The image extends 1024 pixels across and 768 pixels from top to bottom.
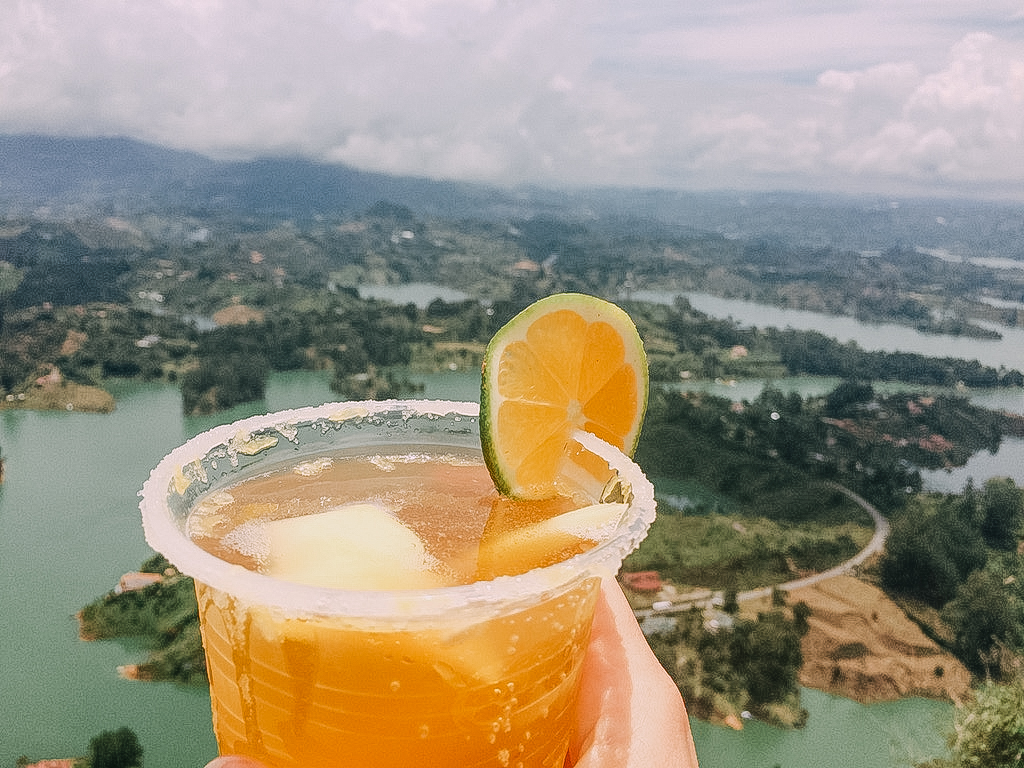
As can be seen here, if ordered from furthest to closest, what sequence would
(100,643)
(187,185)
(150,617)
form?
(187,185) → (150,617) → (100,643)

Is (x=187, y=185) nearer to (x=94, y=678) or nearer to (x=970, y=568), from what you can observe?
(x=94, y=678)

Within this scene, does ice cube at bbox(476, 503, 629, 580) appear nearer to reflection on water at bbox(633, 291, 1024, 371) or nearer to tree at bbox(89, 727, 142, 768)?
tree at bbox(89, 727, 142, 768)

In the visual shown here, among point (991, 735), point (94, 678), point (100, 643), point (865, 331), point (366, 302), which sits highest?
point (366, 302)

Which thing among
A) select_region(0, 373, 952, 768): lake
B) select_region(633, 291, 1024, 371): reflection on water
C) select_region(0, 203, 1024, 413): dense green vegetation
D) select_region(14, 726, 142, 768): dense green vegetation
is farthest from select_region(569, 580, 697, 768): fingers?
select_region(633, 291, 1024, 371): reflection on water

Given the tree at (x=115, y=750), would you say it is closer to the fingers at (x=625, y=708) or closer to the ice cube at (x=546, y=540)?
the fingers at (x=625, y=708)

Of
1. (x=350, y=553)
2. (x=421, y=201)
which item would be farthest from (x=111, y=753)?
(x=421, y=201)

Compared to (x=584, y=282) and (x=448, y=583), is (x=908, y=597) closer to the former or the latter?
(x=448, y=583)

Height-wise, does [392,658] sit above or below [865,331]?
above
